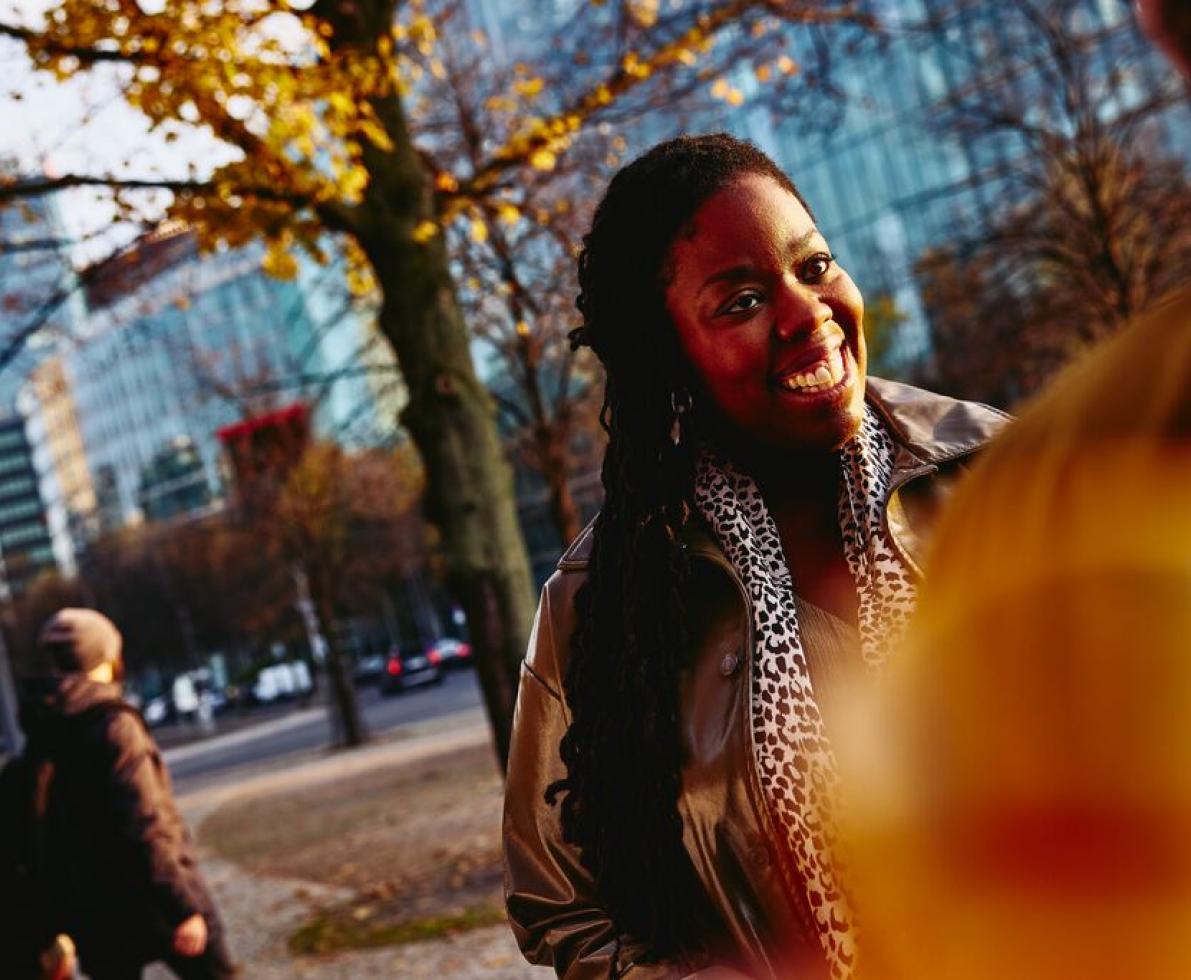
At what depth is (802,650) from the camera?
1.69 m

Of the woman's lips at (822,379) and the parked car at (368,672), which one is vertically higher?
the woman's lips at (822,379)

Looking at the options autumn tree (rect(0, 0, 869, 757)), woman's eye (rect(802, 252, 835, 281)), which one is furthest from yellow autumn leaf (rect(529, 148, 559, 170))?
woman's eye (rect(802, 252, 835, 281))

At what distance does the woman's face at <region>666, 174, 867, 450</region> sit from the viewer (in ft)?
5.78

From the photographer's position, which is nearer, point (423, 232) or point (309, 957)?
point (423, 232)

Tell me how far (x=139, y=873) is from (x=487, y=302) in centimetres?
1130

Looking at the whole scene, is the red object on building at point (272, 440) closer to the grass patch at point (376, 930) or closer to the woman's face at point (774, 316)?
the grass patch at point (376, 930)

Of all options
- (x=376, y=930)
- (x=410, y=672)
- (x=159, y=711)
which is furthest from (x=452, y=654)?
(x=376, y=930)

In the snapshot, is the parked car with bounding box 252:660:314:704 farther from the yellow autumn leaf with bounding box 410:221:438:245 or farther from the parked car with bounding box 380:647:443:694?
the yellow autumn leaf with bounding box 410:221:438:245

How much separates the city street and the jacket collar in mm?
19190

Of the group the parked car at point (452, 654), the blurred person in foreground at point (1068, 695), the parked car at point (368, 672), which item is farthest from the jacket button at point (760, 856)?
the parked car at point (368, 672)

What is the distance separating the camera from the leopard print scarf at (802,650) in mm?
1560

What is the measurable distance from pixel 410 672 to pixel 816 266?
1603 inches

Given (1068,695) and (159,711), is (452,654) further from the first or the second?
(1068,695)

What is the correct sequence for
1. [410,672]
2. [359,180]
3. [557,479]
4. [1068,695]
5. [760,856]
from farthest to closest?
[410,672], [557,479], [359,180], [760,856], [1068,695]
